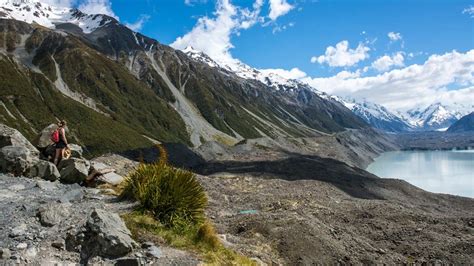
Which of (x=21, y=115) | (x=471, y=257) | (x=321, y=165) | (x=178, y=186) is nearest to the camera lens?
(x=178, y=186)

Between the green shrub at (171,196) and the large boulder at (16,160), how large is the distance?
7.39 metres

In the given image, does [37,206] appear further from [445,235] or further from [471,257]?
[445,235]

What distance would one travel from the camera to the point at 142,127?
197 metres

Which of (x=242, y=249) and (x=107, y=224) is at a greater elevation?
(x=107, y=224)

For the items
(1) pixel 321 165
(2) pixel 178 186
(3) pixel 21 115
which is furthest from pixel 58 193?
(3) pixel 21 115

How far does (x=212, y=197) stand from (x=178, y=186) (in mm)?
17837

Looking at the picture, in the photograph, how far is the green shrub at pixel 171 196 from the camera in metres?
14.1

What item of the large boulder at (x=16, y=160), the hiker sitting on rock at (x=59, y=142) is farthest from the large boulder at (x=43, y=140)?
the large boulder at (x=16, y=160)

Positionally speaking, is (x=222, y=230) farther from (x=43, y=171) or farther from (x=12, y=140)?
(x=12, y=140)

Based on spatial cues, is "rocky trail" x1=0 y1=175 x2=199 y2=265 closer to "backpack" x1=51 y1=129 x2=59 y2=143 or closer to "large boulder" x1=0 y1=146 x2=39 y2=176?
"large boulder" x1=0 y1=146 x2=39 y2=176

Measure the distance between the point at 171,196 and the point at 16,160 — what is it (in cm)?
954

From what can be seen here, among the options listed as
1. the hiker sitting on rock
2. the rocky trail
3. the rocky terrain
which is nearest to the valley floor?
the rocky terrain

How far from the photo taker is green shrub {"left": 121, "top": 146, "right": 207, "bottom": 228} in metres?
14.1

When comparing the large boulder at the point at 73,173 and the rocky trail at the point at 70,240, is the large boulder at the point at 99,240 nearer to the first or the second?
the rocky trail at the point at 70,240
